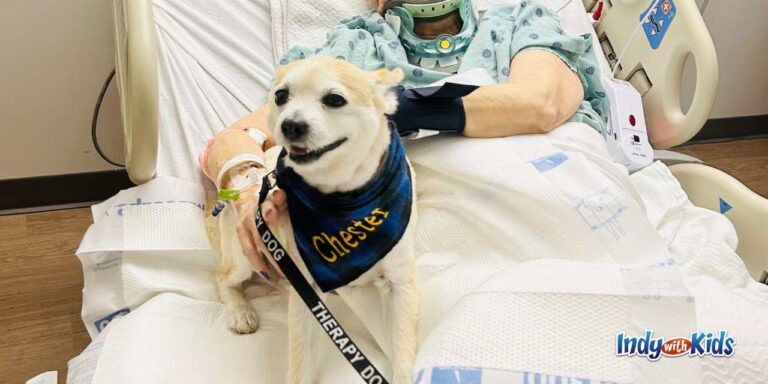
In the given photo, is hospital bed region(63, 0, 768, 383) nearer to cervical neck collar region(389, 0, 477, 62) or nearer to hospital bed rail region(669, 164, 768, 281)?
hospital bed rail region(669, 164, 768, 281)

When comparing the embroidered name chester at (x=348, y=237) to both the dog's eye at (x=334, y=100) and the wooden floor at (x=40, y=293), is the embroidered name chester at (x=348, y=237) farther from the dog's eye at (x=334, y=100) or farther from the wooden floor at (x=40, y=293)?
the wooden floor at (x=40, y=293)

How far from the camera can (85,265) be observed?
1223 millimetres

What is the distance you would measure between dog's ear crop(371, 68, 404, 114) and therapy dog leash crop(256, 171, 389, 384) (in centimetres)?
23

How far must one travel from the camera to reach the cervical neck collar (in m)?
1.45

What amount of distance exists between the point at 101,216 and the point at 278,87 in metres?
0.67

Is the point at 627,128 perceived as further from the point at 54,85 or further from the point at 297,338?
the point at 54,85

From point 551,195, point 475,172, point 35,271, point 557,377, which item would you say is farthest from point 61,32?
point 557,377

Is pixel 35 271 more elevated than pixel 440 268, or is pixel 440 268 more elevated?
pixel 440 268

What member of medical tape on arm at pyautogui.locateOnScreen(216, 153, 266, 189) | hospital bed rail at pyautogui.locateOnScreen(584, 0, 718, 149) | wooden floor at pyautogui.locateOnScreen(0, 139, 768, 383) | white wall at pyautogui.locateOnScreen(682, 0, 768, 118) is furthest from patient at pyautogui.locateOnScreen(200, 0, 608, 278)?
white wall at pyautogui.locateOnScreen(682, 0, 768, 118)

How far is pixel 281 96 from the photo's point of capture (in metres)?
0.86

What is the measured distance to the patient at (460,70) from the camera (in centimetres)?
115

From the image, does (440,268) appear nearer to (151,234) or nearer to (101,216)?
(151,234)

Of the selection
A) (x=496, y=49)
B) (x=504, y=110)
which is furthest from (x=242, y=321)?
(x=496, y=49)

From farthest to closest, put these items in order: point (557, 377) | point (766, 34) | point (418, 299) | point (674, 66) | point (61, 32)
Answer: point (766, 34) → point (61, 32) → point (674, 66) → point (418, 299) → point (557, 377)
